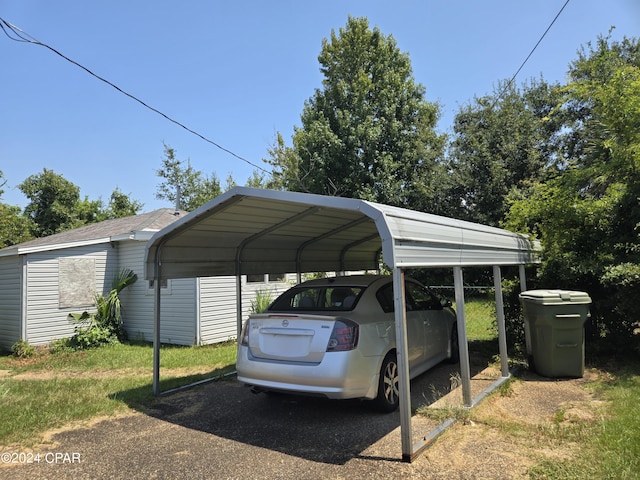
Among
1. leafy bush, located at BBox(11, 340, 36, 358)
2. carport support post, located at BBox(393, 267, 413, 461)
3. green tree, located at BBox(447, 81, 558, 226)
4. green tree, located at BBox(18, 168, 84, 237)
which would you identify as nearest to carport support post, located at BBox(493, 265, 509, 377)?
carport support post, located at BBox(393, 267, 413, 461)

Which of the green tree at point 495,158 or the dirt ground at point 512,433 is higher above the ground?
the green tree at point 495,158

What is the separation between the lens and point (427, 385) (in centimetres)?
611

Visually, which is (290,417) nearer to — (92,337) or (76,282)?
(92,337)

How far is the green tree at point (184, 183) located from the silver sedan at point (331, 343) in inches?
1198

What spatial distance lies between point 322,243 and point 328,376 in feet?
14.5

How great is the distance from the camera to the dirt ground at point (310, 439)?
12.1 feet

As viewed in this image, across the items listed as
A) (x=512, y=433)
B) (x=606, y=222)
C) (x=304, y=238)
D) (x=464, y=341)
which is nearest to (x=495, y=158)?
(x=606, y=222)

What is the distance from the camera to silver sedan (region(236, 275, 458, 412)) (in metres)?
4.42

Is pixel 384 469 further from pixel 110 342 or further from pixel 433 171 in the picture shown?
pixel 433 171

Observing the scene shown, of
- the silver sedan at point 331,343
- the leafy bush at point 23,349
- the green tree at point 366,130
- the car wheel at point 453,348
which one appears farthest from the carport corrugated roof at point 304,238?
the green tree at point 366,130

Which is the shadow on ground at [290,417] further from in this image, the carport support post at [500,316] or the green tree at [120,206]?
the green tree at [120,206]

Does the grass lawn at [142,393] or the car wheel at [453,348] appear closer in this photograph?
the grass lawn at [142,393]

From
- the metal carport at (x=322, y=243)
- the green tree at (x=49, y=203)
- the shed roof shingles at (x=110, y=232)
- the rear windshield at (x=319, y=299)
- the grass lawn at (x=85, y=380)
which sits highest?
the green tree at (x=49, y=203)

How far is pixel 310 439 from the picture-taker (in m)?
4.36
